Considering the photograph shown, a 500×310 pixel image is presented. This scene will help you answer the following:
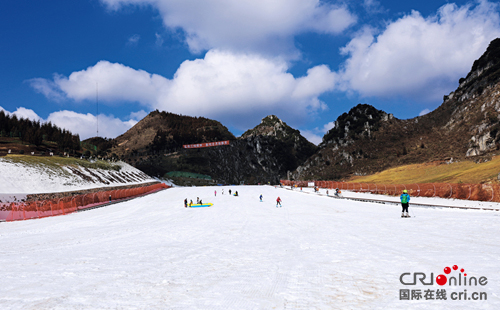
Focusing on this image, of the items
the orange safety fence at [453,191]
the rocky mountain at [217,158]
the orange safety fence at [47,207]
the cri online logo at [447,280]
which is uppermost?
the rocky mountain at [217,158]

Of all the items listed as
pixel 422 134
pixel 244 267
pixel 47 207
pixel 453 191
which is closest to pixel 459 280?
pixel 244 267

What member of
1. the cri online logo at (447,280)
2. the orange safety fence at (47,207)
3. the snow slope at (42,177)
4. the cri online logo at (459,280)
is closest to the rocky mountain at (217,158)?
the snow slope at (42,177)

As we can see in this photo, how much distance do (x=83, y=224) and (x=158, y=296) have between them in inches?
740

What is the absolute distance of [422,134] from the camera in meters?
106

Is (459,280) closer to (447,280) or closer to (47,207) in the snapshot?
(447,280)

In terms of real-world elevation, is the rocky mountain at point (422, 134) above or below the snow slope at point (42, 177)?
above

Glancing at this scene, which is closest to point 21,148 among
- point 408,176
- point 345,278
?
point 345,278

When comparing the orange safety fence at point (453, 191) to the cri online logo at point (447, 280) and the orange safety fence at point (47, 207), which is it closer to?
the cri online logo at point (447, 280)

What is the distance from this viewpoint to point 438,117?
4294 inches

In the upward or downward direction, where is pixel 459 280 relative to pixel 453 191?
downward

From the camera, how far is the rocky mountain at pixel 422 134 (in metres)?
75.1

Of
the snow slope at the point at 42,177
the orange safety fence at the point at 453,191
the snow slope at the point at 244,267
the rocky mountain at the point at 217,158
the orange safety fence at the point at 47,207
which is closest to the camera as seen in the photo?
the snow slope at the point at 244,267

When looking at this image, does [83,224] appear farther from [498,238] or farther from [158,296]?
[498,238]

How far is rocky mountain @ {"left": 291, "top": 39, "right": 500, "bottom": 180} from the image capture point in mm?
75125
